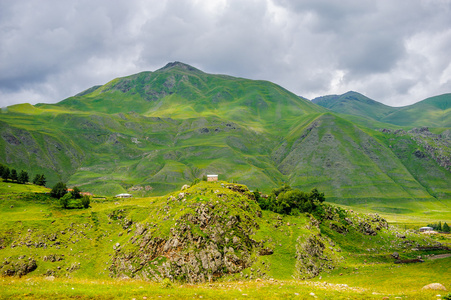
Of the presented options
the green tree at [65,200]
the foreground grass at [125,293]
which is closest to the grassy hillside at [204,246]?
the green tree at [65,200]

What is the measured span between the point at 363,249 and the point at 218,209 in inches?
2116

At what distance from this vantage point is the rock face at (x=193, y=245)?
218ft

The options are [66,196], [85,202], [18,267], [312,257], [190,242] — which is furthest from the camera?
[85,202]

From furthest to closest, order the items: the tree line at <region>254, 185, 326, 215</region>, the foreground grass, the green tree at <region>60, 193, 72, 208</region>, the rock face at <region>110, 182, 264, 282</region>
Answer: the green tree at <region>60, 193, 72, 208</region>, the tree line at <region>254, 185, 326, 215</region>, the rock face at <region>110, 182, 264, 282</region>, the foreground grass

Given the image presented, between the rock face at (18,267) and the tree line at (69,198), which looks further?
the tree line at (69,198)

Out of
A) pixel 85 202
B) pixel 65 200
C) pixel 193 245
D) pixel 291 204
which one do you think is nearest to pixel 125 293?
pixel 193 245

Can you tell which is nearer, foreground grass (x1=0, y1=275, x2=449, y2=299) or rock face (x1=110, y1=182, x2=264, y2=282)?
foreground grass (x1=0, y1=275, x2=449, y2=299)

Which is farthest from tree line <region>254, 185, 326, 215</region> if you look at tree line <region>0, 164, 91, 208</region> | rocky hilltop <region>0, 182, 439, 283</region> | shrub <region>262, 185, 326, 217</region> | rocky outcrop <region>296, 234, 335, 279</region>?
tree line <region>0, 164, 91, 208</region>

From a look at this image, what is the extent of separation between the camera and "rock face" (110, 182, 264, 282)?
6638 centimetres

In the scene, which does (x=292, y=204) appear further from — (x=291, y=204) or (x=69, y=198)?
(x=69, y=198)

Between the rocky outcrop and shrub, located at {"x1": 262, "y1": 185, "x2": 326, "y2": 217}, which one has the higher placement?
shrub, located at {"x1": 262, "y1": 185, "x2": 326, "y2": 217}

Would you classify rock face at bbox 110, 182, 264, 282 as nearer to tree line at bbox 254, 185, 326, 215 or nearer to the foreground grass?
tree line at bbox 254, 185, 326, 215

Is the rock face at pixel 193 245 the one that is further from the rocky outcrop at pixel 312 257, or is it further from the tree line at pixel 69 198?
the tree line at pixel 69 198

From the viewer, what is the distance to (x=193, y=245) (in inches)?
2739
